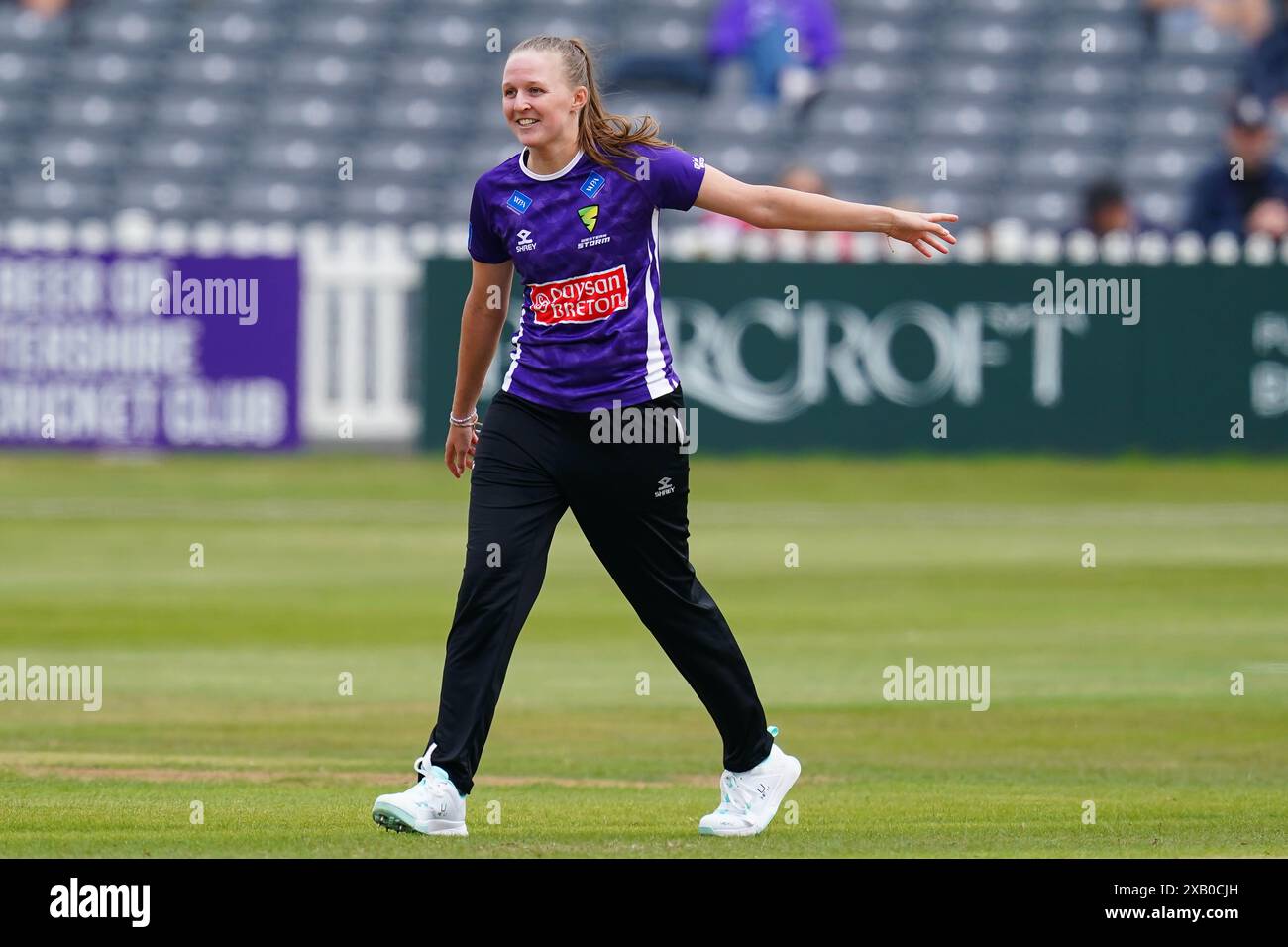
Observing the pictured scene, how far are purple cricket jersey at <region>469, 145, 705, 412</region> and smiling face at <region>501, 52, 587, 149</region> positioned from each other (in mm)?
144

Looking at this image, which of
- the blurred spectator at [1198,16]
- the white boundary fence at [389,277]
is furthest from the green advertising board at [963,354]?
the blurred spectator at [1198,16]

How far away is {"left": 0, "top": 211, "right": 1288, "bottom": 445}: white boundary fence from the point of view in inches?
932

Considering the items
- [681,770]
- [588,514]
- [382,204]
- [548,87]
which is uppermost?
[382,204]

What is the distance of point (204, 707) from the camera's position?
11.2 m

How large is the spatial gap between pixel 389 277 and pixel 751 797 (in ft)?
54.6

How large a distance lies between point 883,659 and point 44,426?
1229cm

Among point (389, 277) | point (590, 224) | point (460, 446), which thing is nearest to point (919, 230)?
point (590, 224)

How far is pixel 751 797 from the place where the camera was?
774cm

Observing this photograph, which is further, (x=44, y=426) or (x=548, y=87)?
(x=44, y=426)

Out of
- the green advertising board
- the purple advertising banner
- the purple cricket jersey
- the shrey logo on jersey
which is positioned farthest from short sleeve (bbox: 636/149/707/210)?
the purple advertising banner

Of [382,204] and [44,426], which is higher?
[382,204]

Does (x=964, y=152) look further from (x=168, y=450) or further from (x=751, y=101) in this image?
(x=168, y=450)

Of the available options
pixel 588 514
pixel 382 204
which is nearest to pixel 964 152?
pixel 382 204

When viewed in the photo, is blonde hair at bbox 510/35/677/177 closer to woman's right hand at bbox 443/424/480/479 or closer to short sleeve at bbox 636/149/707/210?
short sleeve at bbox 636/149/707/210
